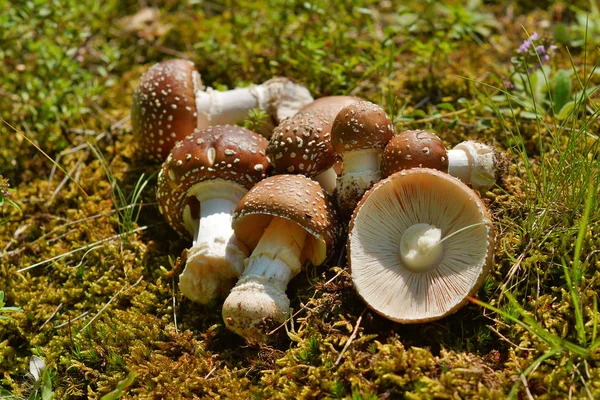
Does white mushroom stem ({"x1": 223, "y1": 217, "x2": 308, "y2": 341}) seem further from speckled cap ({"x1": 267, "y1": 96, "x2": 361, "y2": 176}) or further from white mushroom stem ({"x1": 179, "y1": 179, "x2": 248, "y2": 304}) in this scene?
speckled cap ({"x1": 267, "y1": 96, "x2": 361, "y2": 176})

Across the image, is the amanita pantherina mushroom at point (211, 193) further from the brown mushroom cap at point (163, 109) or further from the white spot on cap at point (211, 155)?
the brown mushroom cap at point (163, 109)

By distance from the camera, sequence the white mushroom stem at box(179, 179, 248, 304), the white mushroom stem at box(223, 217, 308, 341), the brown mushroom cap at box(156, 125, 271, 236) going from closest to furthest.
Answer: the white mushroom stem at box(223, 217, 308, 341) < the white mushroom stem at box(179, 179, 248, 304) < the brown mushroom cap at box(156, 125, 271, 236)

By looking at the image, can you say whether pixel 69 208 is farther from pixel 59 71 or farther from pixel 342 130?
pixel 342 130

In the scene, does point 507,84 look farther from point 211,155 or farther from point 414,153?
point 211,155

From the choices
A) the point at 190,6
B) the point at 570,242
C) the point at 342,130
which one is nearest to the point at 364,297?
the point at 342,130

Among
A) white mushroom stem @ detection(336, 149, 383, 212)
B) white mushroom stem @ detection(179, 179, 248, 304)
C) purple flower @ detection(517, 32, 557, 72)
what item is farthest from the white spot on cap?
purple flower @ detection(517, 32, 557, 72)

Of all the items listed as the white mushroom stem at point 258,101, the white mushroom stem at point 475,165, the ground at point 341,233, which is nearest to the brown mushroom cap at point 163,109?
the white mushroom stem at point 258,101

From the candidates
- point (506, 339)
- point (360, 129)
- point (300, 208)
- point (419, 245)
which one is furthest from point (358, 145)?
point (506, 339)
